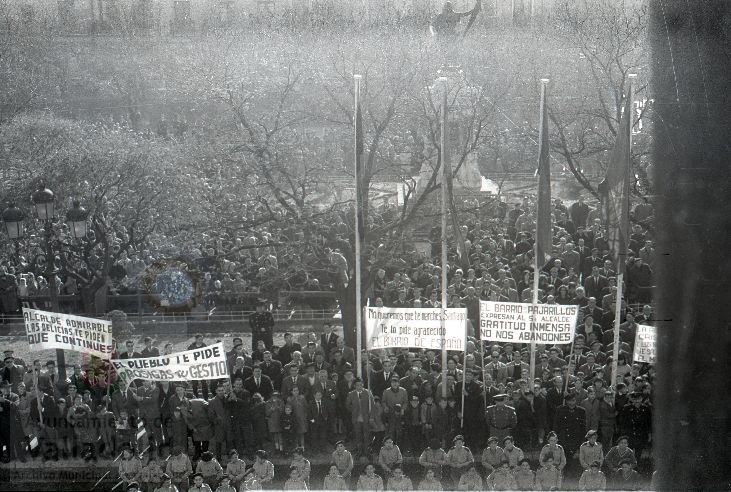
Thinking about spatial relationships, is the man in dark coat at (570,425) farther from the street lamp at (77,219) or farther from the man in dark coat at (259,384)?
the street lamp at (77,219)

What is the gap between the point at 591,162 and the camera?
35.9 ft

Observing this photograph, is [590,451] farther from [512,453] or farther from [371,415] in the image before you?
[371,415]

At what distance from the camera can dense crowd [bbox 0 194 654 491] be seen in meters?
8.41

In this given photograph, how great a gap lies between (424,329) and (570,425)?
5.17 ft

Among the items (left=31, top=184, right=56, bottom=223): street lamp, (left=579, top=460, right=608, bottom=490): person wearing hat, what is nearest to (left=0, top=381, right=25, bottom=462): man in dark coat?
(left=31, top=184, right=56, bottom=223): street lamp

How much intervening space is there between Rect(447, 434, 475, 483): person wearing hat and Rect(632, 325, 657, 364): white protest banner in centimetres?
183

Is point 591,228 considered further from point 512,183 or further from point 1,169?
point 1,169

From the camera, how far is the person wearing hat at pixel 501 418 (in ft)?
28.4

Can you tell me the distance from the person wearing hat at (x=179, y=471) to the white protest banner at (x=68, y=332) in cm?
129

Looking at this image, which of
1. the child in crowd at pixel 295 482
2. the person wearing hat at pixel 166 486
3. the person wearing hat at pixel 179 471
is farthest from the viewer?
the person wearing hat at pixel 179 471

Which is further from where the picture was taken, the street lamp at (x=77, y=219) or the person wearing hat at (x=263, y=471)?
the street lamp at (x=77, y=219)

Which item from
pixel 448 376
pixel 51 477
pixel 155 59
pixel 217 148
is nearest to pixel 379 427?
pixel 448 376

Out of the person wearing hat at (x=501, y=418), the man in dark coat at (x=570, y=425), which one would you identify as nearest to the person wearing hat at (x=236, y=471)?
the person wearing hat at (x=501, y=418)

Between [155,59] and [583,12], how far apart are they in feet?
16.2
